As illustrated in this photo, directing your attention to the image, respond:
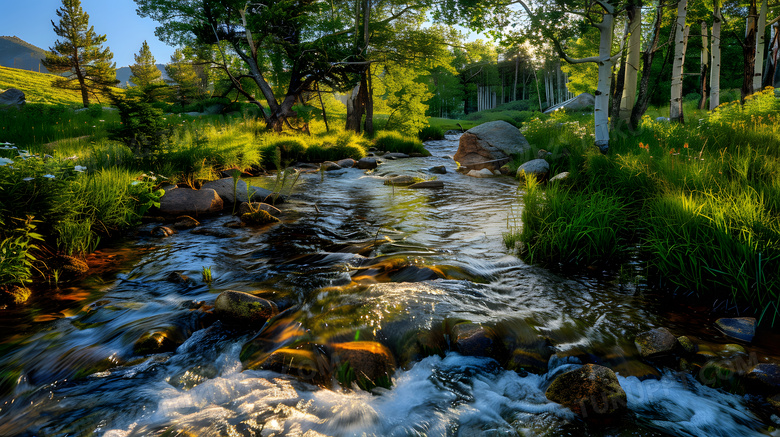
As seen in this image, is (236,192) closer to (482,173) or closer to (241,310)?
(241,310)

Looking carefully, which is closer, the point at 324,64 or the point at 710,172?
the point at 710,172

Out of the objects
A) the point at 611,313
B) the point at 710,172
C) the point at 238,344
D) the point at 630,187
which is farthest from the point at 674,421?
the point at 630,187

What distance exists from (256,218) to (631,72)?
13223mm

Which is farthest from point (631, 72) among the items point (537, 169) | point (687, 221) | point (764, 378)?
point (764, 378)

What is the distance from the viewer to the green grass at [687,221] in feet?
10.9

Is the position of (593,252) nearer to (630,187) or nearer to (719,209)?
(719,209)

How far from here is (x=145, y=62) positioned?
5906cm

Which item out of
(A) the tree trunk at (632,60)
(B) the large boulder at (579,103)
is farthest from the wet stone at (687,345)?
(B) the large boulder at (579,103)

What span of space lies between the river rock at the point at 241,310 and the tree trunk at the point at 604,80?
8.31m

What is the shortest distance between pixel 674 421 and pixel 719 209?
2.40 m

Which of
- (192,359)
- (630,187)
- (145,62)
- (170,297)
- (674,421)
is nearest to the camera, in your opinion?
(674,421)

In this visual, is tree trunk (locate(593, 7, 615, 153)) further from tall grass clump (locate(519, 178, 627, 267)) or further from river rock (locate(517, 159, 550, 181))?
tall grass clump (locate(519, 178, 627, 267))

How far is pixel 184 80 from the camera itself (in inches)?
1751

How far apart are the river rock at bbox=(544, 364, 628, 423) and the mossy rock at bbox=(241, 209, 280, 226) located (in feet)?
Answer: 18.3
